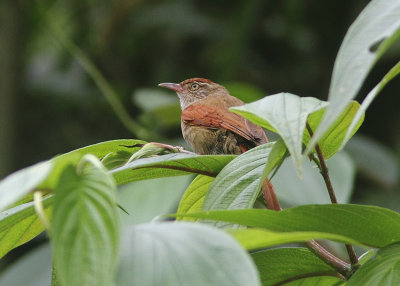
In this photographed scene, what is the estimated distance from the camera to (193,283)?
89 cm

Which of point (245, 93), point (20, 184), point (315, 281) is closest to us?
point (20, 184)

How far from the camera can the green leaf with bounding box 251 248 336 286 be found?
4.60 feet

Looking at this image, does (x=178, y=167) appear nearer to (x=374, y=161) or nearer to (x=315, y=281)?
(x=315, y=281)

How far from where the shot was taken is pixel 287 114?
118 centimetres

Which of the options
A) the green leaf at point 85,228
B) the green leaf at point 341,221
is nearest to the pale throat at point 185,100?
the green leaf at point 341,221

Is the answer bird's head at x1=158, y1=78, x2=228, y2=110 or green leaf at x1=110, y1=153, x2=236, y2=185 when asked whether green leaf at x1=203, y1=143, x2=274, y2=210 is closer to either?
green leaf at x1=110, y1=153, x2=236, y2=185

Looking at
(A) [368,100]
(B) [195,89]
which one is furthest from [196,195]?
(B) [195,89]

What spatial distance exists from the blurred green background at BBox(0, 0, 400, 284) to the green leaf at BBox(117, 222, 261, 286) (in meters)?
3.99

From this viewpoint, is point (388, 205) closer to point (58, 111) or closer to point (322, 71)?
point (322, 71)

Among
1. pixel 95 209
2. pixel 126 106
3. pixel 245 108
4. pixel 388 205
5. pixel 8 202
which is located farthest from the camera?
pixel 126 106

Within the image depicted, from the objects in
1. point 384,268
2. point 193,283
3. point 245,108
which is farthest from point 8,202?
point 384,268

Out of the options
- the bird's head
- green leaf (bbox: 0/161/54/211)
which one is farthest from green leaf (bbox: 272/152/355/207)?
green leaf (bbox: 0/161/54/211)

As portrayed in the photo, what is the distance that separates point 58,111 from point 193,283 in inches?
184

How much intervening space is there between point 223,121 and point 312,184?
76cm
